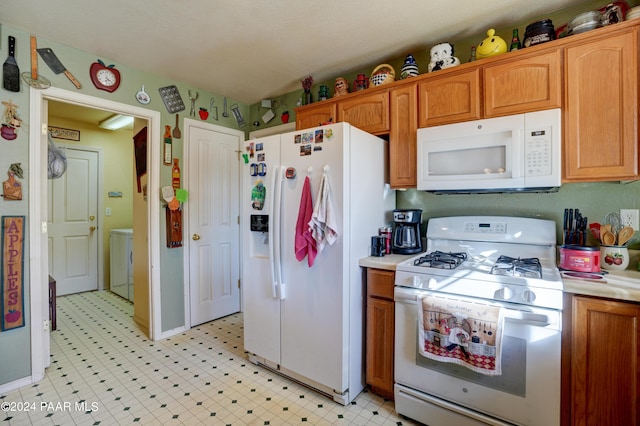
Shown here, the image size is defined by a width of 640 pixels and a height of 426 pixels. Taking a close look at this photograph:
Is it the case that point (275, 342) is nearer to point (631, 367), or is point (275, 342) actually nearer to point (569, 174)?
point (631, 367)

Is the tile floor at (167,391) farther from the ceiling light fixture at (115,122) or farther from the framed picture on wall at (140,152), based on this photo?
the ceiling light fixture at (115,122)

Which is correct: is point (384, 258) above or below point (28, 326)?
above

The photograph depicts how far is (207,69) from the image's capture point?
106 inches

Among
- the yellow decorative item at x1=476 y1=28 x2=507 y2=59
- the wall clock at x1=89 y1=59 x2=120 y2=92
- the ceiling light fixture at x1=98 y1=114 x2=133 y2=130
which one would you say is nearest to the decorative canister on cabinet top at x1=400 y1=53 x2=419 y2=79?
the yellow decorative item at x1=476 y1=28 x2=507 y2=59

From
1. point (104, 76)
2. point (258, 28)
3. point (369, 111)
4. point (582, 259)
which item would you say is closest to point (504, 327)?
point (582, 259)

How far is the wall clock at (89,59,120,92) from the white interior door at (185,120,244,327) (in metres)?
0.66

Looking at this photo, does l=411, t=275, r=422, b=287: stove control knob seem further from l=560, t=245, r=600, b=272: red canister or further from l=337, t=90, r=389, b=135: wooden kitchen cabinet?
l=337, t=90, r=389, b=135: wooden kitchen cabinet

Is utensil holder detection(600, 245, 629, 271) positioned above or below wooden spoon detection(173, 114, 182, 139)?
below

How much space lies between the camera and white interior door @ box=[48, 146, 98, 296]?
412cm

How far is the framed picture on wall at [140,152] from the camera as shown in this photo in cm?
294

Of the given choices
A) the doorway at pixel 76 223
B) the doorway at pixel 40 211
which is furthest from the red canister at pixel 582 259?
the doorway at pixel 76 223

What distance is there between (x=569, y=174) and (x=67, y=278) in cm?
556

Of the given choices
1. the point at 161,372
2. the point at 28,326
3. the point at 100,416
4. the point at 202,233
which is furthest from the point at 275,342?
the point at 28,326

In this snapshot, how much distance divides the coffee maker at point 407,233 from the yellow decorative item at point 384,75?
3.25 feet
